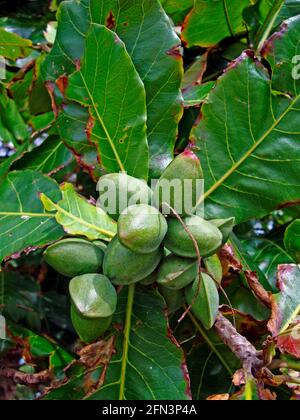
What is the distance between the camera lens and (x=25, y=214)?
1.00 meters

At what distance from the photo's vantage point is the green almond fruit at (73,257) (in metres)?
0.82

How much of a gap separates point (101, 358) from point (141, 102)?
15.7 inches

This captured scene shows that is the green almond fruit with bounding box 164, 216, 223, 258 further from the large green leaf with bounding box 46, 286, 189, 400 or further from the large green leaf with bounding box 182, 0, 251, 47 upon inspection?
the large green leaf with bounding box 182, 0, 251, 47

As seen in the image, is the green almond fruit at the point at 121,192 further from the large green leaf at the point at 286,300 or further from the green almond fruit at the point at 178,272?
the large green leaf at the point at 286,300

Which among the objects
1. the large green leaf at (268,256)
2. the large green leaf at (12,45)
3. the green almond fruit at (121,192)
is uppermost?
the green almond fruit at (121,192)

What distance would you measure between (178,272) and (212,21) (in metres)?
0.67

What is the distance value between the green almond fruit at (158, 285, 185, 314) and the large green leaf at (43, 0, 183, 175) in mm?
198

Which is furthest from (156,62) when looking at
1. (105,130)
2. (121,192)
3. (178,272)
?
(178,272)

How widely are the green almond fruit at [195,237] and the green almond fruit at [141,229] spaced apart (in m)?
0.03

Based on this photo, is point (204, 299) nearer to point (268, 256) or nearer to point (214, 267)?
point (214, 267)

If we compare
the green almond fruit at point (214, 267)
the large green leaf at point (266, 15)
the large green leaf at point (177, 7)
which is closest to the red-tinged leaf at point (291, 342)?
the green almond fruit at point (214, 267)

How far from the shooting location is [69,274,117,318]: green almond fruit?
30.4 inches

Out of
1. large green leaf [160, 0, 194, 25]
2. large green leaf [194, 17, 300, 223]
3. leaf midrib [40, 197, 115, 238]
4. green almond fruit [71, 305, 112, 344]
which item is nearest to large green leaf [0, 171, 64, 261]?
leaf midrib [40, 197, 115, 238]
